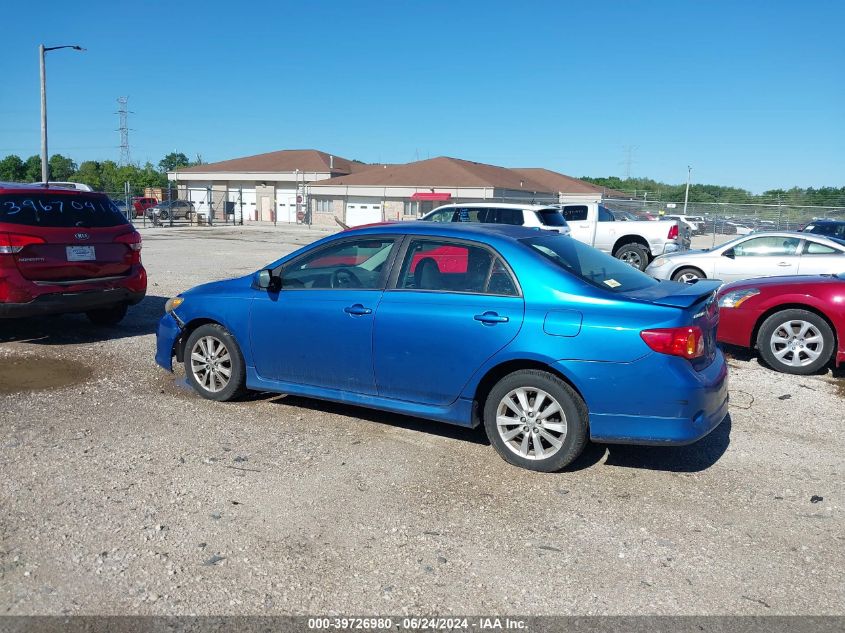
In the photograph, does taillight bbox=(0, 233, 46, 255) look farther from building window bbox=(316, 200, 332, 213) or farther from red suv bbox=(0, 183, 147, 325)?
building window bbox=(316, 200, 332, 213)

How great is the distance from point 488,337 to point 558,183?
65.3 metres

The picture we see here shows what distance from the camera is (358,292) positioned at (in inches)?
204

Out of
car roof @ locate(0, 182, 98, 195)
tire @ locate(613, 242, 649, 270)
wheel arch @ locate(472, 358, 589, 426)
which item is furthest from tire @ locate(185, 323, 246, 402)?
tire @ locate(613, 242, 649, 270)

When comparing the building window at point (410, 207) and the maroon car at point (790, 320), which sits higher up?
the building window at point (410, 207)

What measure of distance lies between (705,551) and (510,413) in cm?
145

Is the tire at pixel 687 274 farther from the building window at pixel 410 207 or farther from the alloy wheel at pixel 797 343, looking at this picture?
the building window at pixel 410 207

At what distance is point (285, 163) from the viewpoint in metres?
64.6

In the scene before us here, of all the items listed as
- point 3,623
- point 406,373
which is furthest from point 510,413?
point 3,623

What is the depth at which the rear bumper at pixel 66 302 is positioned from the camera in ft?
24.0

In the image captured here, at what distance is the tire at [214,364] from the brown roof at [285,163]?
188 ft

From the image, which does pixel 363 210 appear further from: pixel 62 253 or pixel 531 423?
pixel 531 423

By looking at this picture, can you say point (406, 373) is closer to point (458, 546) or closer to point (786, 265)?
point (458, 546)

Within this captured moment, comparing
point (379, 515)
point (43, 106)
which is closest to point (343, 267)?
point (379, 515)

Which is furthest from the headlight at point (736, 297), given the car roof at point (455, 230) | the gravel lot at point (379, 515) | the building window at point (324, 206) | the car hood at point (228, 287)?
the building window at point (324, 206)
